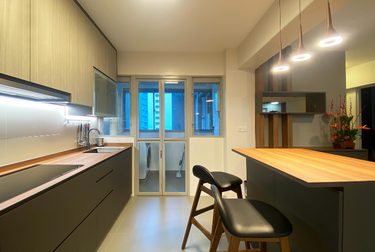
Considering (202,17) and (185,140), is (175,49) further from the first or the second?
(185,140)

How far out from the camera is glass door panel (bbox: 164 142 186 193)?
10.5ft

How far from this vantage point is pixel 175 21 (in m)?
2.14

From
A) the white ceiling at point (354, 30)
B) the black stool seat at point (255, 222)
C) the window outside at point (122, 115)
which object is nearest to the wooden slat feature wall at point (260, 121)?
the white ceiling at point (354, 30)

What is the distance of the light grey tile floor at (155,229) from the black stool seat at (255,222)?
1074 millimetres

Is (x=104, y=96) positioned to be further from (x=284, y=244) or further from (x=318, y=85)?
(x=318, y=85)

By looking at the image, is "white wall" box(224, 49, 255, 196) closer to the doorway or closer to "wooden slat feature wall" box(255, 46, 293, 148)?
"wooden slat feature wall" box(255, 46, 293, 148)

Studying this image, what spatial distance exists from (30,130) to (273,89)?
11.3 feet

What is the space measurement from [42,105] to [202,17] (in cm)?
220

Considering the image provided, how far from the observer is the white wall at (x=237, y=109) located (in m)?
2.91

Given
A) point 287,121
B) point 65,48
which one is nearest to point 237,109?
point 287,121

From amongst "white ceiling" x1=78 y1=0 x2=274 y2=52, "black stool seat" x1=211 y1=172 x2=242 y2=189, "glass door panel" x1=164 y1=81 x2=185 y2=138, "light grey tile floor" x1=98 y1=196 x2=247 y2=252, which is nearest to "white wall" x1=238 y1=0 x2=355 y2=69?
Result: "white ceiling" x1=78 y1=0 x2=274 y2=52

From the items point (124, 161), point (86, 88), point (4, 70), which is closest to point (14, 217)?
point (4, 70)

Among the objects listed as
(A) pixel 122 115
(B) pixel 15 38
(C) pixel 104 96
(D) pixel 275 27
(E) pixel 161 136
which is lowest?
(E) pixel 161 136

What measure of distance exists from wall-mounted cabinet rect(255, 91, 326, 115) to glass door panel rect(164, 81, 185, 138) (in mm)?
1411
